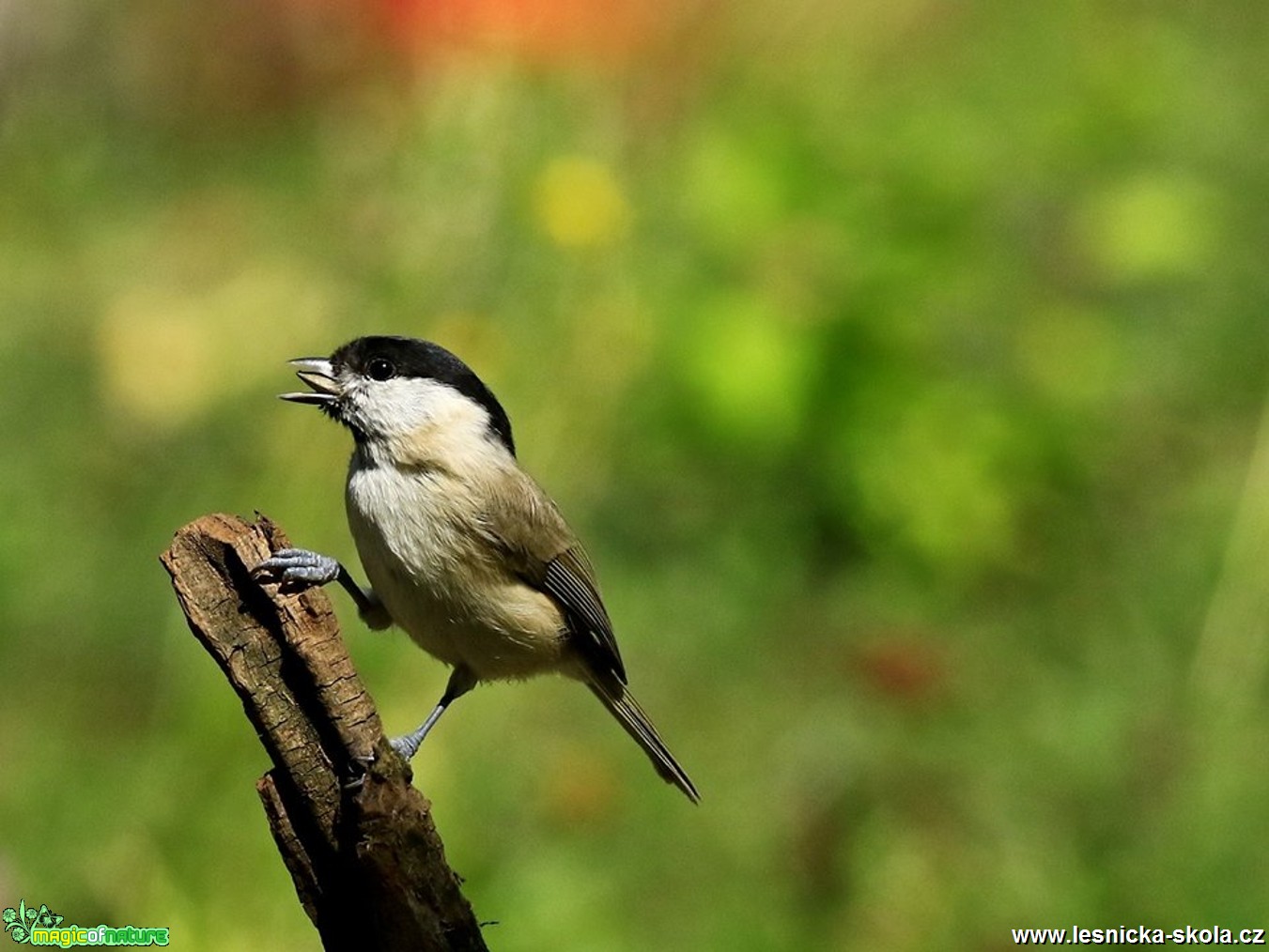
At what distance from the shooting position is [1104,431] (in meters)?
4.70

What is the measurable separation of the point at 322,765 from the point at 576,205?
2.28m

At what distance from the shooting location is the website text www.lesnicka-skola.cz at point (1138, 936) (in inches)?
127

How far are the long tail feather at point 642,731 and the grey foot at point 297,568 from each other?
37.3 inches

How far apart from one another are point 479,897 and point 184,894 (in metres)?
0.61

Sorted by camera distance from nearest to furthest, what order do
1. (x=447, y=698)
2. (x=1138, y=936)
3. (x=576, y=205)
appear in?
(x=447, y=698) → (x=1138, y=936) → (x=576, y=205)

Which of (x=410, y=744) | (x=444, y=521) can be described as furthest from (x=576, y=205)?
(x=410, y=744)

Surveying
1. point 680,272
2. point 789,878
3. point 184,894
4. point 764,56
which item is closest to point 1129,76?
point 764,56

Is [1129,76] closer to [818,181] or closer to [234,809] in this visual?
[818,181]

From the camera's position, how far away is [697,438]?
472cm

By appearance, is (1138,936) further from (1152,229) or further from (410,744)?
(1152,229)

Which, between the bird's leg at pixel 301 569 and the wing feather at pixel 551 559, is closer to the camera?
the bird's leg at pixel 301 569

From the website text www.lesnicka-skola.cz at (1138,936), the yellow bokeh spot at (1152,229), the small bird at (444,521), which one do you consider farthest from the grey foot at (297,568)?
the yellow bokeh spot at (1152,229)

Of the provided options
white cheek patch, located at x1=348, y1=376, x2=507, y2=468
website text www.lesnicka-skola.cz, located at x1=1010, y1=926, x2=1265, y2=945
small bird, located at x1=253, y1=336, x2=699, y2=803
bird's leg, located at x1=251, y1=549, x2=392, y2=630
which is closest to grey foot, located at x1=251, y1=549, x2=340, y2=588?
bird's leg, located at x1=251, y1=549, x2=392, y2=630

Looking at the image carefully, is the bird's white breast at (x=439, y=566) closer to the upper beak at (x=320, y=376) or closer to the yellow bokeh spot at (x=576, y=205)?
the upper beak at (x=320, y=376)
